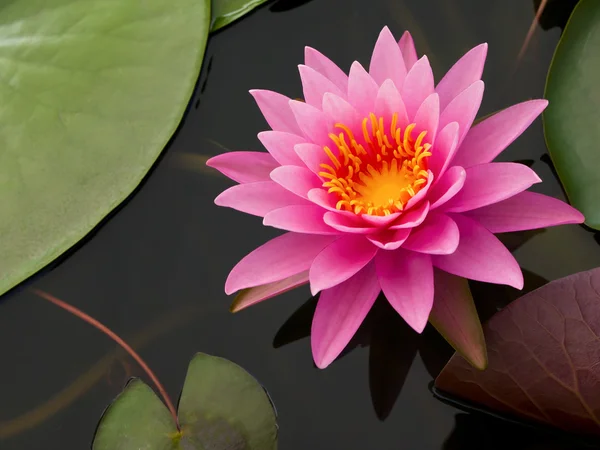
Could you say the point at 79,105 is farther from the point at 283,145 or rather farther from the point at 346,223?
the point at 346,223

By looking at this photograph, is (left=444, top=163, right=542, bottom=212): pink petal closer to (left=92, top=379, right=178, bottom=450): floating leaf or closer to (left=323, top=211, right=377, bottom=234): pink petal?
(left=323, top=211, right=377, bottom=234): pink petal

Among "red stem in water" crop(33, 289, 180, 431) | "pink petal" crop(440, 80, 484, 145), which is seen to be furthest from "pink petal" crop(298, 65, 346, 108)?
"red stem in water" crop(33, 289, 180, 431)

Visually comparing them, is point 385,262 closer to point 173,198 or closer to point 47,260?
point 173,198

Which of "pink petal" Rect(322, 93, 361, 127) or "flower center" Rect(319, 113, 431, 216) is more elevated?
"pink petal" Rect(322, 93, 361, 127)

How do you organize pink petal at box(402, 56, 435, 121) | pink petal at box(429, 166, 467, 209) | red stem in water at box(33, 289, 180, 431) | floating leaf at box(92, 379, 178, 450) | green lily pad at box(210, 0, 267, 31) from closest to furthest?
1. pink petal at box(429, 166, 467, 209)
2. pink petal at box(402, 56, 435, 121)
3. floating leaf at box(92, 379, 178, 450)
4. red stem in water at box(33, 289, 180, 431)
5. green lily pad at box(210, 0, 267, 31)

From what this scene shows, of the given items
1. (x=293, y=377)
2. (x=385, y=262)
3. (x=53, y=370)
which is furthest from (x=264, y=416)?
(x=53, y=370)

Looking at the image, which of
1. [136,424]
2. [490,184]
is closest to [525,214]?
[490,184]
